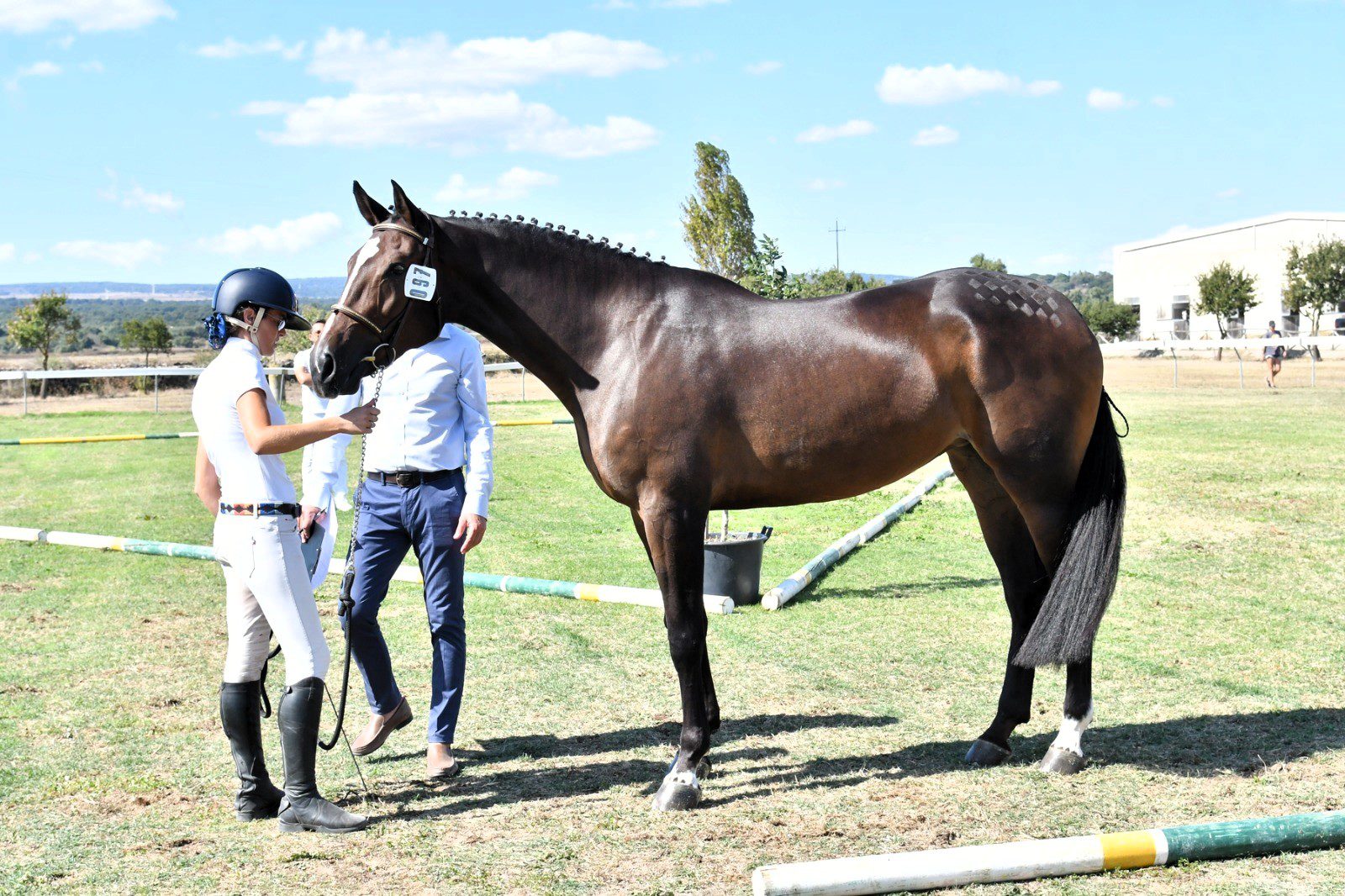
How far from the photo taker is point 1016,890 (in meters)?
3.64

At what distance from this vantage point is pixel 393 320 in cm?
449

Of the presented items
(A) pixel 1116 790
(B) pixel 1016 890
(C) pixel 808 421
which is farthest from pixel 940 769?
(C) pixel 808 421

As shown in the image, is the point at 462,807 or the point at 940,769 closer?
the point at 462,807

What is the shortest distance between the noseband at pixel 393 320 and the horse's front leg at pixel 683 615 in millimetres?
1201

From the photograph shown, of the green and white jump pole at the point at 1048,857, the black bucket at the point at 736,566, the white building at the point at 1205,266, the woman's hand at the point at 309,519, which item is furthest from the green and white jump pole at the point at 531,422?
the white building at the point at 1205,266

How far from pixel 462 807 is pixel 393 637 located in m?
2.98

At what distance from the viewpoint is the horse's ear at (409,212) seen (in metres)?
4.43

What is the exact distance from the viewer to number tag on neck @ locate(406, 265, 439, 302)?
445 centimetres

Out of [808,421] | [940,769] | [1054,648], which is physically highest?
[808,421]

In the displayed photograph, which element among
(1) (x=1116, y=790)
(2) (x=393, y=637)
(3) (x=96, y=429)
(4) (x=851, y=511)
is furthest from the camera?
(3) (x=96, y=429)

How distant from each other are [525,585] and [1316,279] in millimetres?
60923

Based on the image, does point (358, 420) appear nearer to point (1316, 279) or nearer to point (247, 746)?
point (247, 746)

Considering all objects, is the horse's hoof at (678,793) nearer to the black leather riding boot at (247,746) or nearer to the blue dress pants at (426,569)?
the blue dress pants at (426,569)

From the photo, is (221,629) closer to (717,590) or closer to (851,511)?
(717,590)
